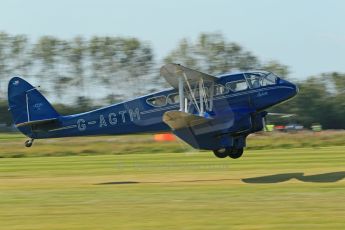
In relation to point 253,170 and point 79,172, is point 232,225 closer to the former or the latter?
point 253,170

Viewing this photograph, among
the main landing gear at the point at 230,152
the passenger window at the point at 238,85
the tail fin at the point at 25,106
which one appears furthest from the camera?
the tail fin at the point at 25,106

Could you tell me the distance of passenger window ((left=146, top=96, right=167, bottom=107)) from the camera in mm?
27672

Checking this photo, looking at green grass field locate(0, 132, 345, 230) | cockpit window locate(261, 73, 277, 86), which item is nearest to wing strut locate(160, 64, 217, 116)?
cockpit window locate(261, 73, 277, 86)

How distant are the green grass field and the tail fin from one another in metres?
2.27

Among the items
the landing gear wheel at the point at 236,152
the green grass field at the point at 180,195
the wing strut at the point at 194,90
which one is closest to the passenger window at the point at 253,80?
the wing strut at the point at 194,90

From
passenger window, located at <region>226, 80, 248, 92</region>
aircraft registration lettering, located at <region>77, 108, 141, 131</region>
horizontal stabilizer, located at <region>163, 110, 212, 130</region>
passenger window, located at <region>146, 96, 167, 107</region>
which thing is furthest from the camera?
aircraft registration lettering, located at <region>77, 108, 141, 131</region>

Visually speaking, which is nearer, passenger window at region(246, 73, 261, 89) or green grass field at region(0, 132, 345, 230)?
green grass field at region(0, 132, 345, 230)

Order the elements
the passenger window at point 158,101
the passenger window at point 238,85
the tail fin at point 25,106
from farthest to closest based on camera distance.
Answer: the tail fin at point 25,106, the passenger window at point 158,101, the passenger window at point 238,85

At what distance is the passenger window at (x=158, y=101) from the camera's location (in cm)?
2767

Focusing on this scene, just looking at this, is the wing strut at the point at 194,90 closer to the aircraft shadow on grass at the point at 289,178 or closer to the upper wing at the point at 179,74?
the upper wing at the point at 179,74

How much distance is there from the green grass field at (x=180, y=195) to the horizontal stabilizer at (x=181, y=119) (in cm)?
196

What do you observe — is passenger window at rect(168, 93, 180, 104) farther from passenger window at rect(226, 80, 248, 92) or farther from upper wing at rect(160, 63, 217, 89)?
passenger window at rect(226, 80, 248, 92)

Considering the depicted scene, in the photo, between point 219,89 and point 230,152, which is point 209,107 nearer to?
point 219,89

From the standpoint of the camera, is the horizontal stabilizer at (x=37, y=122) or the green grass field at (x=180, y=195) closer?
the green grass field at (x=180, y=195)
